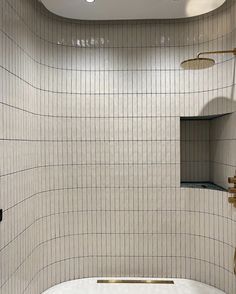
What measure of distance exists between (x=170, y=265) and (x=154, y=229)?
0.38 metres

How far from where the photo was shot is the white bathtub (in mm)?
2363

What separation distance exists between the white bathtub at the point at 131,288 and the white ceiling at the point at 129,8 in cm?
240

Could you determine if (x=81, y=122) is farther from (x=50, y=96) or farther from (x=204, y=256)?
(x=204, y=256)

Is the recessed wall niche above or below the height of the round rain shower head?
below

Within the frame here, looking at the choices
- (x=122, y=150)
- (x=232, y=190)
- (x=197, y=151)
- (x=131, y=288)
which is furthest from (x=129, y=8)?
(x=131, y=288)

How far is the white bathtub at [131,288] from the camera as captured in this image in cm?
236

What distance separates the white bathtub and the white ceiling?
2402 millimetres

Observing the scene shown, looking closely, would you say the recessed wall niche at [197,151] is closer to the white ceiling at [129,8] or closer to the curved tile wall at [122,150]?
the curved tile wall at [122,150]

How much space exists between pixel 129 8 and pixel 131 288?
241cm

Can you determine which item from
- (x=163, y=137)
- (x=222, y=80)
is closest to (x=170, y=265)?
(x=163, y=137)

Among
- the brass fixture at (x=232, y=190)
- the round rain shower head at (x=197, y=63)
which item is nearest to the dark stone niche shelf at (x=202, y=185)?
the brass fixture at (x=232, y=190)

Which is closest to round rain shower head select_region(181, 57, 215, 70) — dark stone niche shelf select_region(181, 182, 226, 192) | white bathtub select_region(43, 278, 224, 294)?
dark stone niche shelf select_region(181, 182, 226, 192)

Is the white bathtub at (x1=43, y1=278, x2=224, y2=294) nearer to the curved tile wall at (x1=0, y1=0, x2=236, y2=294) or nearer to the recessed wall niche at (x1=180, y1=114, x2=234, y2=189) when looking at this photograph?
the curved tile wall at (x1=0, y1=0, x2=236, y2=294)

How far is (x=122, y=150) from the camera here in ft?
8.39
